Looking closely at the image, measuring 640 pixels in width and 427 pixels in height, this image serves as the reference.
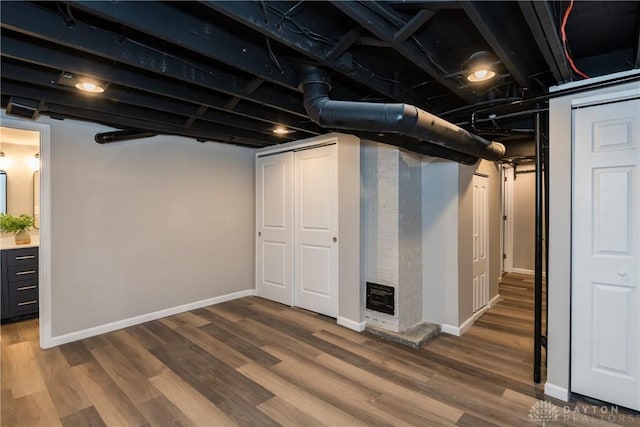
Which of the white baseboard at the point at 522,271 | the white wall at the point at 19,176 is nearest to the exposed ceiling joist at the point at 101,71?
the white wall at the point at 19,176

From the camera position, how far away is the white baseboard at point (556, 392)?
6.99ft

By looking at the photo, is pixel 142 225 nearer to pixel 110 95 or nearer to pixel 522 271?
pixel 110 95

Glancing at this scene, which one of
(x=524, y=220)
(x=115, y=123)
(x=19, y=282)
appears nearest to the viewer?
(x=115, y=123)

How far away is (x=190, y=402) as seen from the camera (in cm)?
216

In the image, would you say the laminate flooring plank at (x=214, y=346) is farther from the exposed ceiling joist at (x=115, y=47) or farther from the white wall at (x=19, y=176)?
the white wall at (x=19, y=176)

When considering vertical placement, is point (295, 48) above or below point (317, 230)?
above

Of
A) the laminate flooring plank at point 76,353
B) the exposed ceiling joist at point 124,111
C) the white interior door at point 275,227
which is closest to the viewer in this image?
the exposed ceiling joist at point 124,111

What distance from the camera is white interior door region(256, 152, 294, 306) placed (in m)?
4.25

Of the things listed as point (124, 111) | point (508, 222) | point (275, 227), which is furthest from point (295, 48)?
point (508, 222)

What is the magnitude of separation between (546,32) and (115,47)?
229 centimetres

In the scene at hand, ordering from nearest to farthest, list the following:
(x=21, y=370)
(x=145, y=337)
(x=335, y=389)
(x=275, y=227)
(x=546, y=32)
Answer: (x=546, y=32), (x=335, y=389), (x=21, y=370), (x=145, y=337), (x=275, y=227)

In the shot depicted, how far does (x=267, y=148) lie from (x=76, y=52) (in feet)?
8.92

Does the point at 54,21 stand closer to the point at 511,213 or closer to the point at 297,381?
the point at 297,381

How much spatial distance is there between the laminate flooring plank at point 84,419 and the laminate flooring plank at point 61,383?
0.17ft
